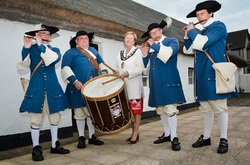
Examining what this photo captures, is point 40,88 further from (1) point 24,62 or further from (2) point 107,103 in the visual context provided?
(2) point 107,103

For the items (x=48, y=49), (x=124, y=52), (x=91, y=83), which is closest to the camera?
(x=48, y=49)

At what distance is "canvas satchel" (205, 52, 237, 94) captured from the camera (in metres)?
2.84

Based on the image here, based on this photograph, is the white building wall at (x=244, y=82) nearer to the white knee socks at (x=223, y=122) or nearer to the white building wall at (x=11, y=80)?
the white knee socks at (x=223, y=122)

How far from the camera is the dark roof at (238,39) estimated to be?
30.4m

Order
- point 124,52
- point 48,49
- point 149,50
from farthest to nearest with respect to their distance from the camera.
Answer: point 124,52, point 149,50, point 48,49

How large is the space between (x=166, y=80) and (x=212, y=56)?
704mm

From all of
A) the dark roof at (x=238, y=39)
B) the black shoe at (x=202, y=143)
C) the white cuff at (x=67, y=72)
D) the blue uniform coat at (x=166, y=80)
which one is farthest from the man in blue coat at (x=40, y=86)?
the dark roof at (x=238, y=39)

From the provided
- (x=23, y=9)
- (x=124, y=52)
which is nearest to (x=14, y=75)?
(x=23, y=9)

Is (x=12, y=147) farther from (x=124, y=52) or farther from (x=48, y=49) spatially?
(x=124, y=52)

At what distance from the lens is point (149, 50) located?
362 centimetres

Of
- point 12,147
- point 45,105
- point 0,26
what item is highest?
point 0,26

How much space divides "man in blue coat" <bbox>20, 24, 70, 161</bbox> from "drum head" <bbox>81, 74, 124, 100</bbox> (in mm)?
426

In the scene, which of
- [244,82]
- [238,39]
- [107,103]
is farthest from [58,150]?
[238,39]

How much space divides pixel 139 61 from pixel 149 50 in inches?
9.4
